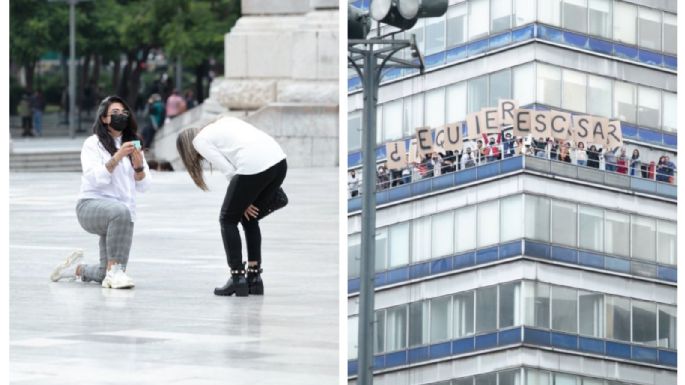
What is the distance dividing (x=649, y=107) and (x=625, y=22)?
1.14ft

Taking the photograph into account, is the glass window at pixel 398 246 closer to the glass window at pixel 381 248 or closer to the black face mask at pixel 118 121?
the glass window at pixel 381 248

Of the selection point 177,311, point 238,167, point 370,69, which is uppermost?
point 370,69

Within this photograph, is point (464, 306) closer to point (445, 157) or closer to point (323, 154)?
point (445, 157)

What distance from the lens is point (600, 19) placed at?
6945 mm

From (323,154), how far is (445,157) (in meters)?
19.9

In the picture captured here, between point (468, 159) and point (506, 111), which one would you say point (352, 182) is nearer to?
point (468, 159)

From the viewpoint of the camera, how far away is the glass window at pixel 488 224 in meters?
6.88

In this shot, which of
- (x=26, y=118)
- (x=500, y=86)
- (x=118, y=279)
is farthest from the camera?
(x=26, y=118)

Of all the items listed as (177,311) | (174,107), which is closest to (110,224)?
(177,311)

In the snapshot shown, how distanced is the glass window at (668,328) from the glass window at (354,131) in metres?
1.36

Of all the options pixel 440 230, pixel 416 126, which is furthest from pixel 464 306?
pixel 416 126

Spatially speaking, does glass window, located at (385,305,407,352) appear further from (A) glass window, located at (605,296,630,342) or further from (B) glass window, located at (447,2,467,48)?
(B) glass window, located at (447,2,467,48)

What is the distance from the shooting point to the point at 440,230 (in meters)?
6.97

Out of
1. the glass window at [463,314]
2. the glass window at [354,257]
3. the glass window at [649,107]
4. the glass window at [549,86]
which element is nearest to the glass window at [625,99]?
the glass window at [649,107]
